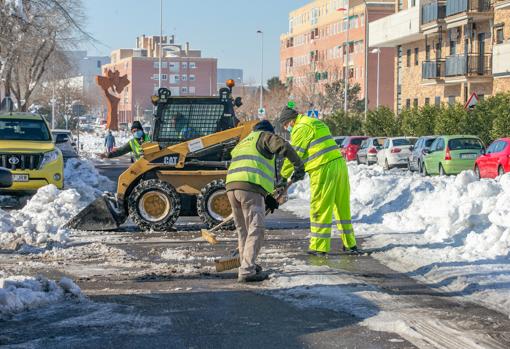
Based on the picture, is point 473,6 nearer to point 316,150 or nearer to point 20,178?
point 20,178

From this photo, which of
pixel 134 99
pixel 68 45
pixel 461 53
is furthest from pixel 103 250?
pixel 134 99

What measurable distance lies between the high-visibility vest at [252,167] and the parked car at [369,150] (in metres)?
38.3

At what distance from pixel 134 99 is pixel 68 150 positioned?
113925 millimetres

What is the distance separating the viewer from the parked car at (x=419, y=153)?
127 ft

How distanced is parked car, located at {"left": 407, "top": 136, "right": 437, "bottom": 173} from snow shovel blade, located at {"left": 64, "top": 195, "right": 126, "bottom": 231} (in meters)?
22.1

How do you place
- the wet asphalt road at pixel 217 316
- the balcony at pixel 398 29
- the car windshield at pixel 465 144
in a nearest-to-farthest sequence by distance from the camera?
the wet asphalt road at pixel 217 316
the car windshield at pixel 465 144
the balcony at pixel 398 29

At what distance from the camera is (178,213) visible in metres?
17.0

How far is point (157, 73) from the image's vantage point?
159000 mm

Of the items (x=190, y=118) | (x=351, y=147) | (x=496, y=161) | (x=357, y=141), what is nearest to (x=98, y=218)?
(x=190, y=118)

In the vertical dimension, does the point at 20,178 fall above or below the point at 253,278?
above

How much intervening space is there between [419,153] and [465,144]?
4268 mm

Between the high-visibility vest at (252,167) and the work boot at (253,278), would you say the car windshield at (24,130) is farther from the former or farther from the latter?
the work boot at (253,278)

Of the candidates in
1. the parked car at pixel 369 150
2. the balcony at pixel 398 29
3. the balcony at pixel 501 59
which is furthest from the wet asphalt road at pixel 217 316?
the balcony at pixel 398 29

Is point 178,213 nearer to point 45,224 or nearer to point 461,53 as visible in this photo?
point 45,224
